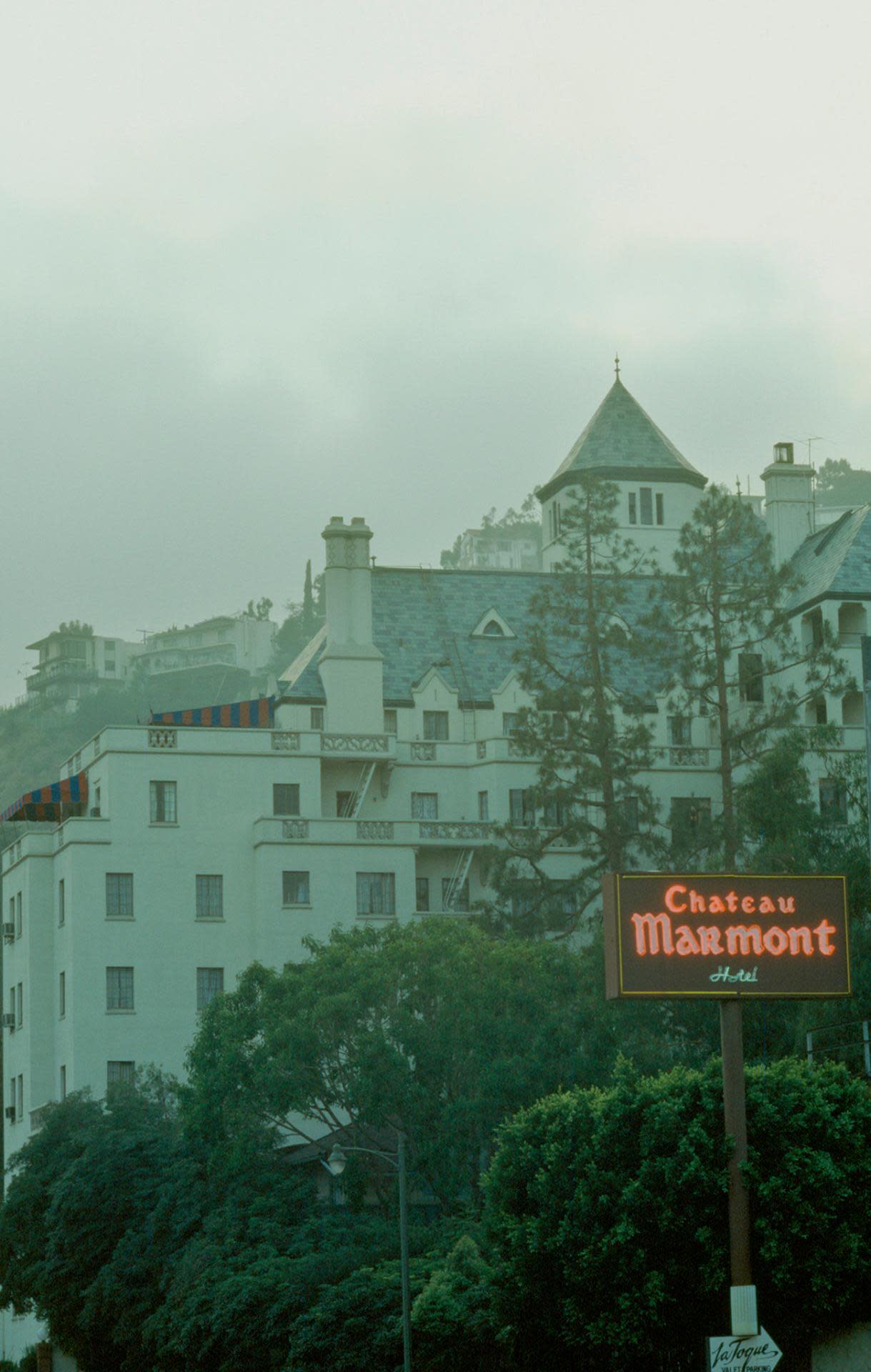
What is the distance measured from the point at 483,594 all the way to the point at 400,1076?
1681 inches

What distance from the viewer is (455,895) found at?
85750mm

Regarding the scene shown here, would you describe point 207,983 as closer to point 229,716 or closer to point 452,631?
point 229,716

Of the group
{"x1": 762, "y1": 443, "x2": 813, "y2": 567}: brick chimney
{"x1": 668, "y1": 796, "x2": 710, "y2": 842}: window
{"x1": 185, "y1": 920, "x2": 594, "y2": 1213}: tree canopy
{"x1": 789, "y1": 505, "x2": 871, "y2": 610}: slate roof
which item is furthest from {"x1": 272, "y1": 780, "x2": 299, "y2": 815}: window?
{"x1": 762, "y1": 443, "x2": 813, "y2": 567}: brick chimney

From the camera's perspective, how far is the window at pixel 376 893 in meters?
82.4

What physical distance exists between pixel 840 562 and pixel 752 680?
8617mm

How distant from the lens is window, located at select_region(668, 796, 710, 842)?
75438mm

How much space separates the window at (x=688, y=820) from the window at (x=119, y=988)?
21048 mm

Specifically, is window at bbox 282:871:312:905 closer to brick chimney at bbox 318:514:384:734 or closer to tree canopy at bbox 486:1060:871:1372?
brick chimney at bbox 318:514:384:734

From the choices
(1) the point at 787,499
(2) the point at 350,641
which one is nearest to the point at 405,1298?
(2) the point at 350,641

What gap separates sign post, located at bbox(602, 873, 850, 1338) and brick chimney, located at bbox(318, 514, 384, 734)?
180ft

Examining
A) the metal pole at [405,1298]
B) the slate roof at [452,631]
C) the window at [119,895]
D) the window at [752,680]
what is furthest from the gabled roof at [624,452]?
the metal pole at [405,1298]

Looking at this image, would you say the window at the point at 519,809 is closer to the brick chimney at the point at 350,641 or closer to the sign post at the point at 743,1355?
the brick chimney at the point at 350,641

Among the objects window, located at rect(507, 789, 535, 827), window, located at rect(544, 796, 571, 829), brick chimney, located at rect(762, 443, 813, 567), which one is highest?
brick chimney, located at rect(762, 443, 813, 567)

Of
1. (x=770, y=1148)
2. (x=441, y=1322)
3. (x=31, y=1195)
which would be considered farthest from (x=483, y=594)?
(x=770, y=1148)
